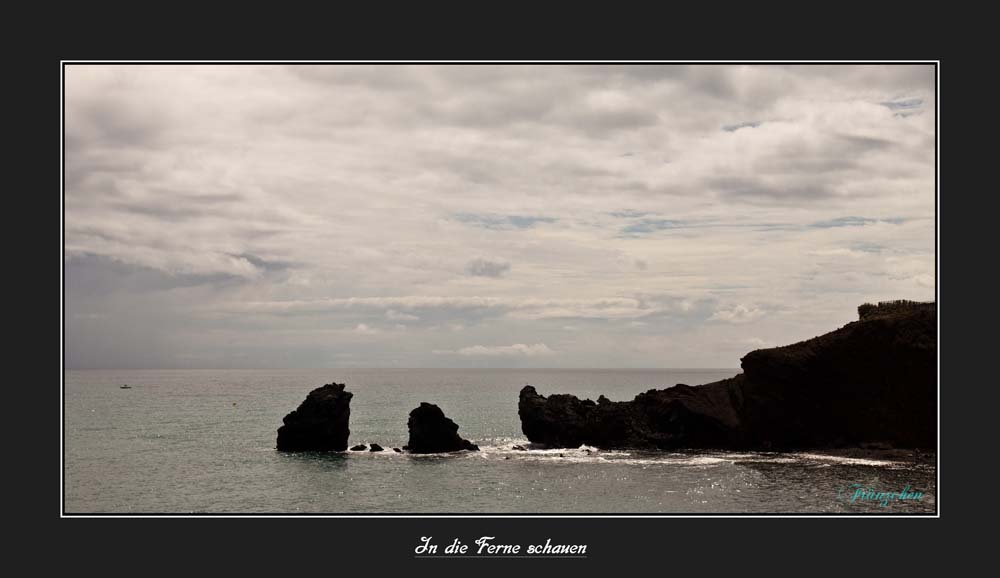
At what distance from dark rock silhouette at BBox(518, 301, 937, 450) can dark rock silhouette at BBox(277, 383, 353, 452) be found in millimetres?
18763

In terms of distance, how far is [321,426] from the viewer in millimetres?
72875

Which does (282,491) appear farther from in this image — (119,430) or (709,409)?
(119,430)

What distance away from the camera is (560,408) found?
7750 centimetres

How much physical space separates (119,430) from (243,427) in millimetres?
15803

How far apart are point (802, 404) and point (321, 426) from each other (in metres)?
44.6

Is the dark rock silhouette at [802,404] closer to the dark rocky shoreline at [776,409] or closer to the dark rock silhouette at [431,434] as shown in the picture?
the dark rocky shoreline at [776,409]

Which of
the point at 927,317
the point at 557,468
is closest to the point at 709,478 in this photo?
the point at 557,468

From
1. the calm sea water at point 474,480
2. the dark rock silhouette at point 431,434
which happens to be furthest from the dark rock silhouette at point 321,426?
the dark rock silhouette at point 431,434


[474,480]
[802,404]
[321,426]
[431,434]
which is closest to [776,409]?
[802,404]

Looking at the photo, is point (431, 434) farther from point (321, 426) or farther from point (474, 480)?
point (474, 480)

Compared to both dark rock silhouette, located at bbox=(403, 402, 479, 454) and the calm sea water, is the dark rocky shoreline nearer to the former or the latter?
dark rock silhouette, located at bbox=(403, 402, 479, 454)

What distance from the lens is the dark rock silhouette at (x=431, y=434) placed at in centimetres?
7156

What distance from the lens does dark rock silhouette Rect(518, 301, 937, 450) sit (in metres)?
61.3

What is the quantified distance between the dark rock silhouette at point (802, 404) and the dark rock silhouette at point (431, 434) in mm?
9476
